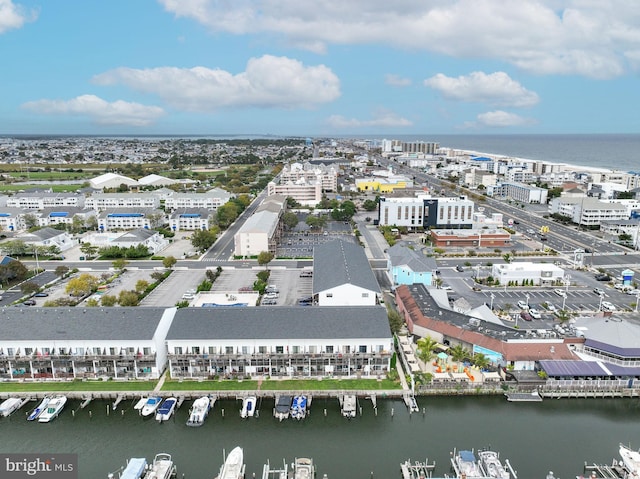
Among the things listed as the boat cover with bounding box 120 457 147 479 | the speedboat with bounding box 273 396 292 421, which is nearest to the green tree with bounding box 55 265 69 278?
the boat cover with bounding box 120 457 147 479

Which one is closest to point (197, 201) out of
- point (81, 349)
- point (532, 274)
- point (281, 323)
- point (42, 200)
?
point (42, 200)

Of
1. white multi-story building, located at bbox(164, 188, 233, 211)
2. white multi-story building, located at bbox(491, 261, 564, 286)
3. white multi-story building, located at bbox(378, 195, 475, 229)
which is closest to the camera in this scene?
white multi-story building, located at bbox(491, 261, 564, 286)

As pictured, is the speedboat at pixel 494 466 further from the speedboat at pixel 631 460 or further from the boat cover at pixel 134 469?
the boat cover at pixel 134 469

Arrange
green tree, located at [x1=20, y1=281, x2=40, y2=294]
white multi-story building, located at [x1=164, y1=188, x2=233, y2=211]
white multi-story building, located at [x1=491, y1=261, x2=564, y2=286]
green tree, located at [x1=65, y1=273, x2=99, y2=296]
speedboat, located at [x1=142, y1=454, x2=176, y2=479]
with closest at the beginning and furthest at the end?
speedboat, located at [x1=142, y1=454, x2=176, y2=479] → green tree, located at [x1=65, y1=273, x2=99, y2=296] → green tree, located at [x1=20, y1=281, x2=40, y2=294] → white multi-story building, located at [x1=491, y1=261, x2=564, y2=286] → white multi-story building, located at [x1=164, y1=188, x2=233, y2=211]

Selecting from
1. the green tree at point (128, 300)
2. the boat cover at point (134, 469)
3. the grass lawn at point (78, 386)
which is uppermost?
the green tree at point (128, 300)

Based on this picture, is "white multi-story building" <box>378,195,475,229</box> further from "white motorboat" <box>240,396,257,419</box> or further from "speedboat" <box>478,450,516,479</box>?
"speedboat" <box>478,450,516,479</box>

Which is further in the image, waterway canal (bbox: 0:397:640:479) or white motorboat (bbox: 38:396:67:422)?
white motorboat (bbox: 38:396:67:422)

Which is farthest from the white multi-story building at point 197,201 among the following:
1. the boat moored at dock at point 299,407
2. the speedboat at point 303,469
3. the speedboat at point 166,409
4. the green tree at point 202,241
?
the speedboat at point 303,469

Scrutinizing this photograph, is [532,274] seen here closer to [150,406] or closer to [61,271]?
[150,406]
